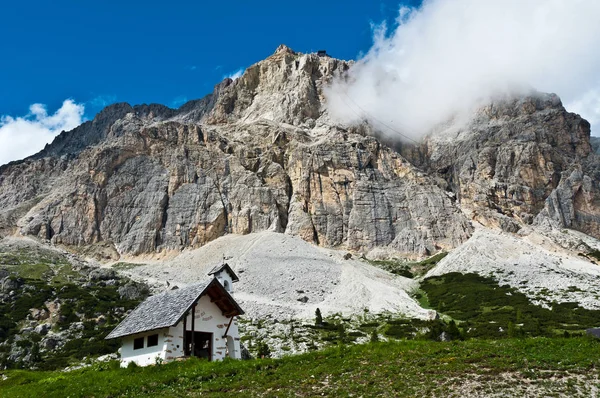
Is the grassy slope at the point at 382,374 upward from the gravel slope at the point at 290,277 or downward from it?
downward

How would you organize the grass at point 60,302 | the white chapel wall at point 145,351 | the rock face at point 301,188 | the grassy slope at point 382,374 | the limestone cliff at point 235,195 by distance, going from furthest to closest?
the rock face at point 301,188 < the limestone cliff at point 235,195 < the grass at point 60,302 < the white chapel wall at point 145,351 < the grassy slope at point 382,374

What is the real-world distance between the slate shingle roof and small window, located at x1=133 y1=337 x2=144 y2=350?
70 centimetres

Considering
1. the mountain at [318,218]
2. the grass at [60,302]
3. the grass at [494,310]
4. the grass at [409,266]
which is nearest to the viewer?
the grass at [60,302]

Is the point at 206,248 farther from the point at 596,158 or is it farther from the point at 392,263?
the point at 596,158

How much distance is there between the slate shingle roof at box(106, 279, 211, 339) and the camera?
28.4m

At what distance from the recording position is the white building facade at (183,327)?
2836 cm

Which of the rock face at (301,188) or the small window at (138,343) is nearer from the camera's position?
the small window at (138,343)

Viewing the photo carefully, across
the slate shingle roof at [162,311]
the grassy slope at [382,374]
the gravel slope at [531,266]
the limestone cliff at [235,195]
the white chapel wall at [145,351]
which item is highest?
the limestone cliff at [235,195]

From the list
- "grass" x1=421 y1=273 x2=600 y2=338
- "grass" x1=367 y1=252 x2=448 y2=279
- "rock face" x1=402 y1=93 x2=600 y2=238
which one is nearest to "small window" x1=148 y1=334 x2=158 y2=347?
"grass" x1=421 y1=273 x2=600 y2=338

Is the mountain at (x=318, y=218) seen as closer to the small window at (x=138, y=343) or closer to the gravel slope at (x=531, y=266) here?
the gravel slope at (x=531, y=266)

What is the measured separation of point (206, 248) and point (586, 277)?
282 ft

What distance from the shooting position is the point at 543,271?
10281cm

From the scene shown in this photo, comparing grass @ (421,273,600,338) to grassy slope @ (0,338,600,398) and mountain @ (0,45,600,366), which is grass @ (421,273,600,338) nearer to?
mountain @ (0,45,600,366)

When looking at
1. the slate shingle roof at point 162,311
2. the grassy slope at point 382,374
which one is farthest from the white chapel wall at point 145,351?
the grassy slope at point 382,374
